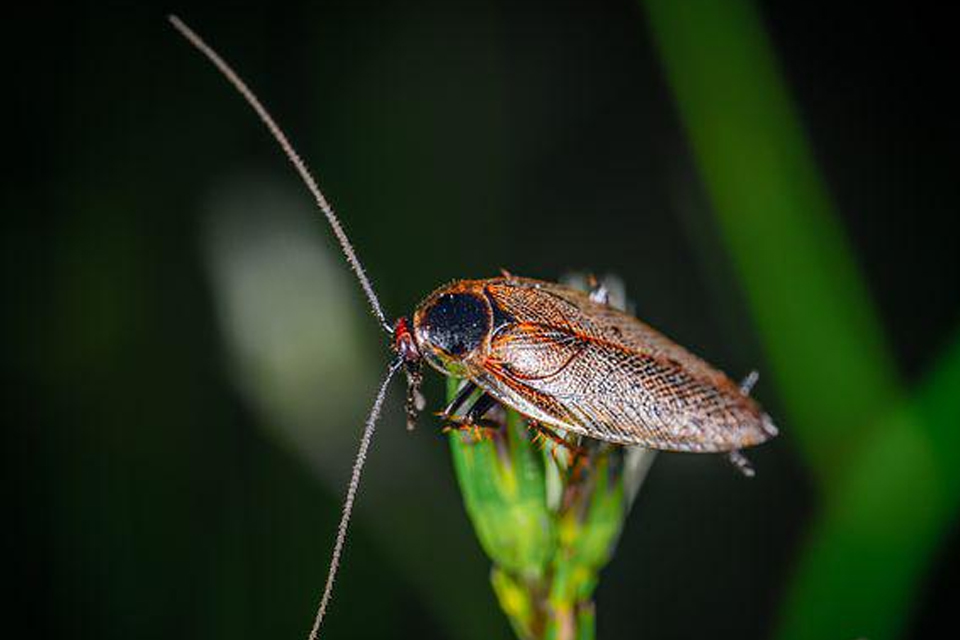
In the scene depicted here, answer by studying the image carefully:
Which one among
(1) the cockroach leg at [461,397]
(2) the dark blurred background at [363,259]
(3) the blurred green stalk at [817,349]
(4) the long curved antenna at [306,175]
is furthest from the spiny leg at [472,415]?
(3) the blurred green stalk at [817,349]

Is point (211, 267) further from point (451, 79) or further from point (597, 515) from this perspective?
point (597, 515)

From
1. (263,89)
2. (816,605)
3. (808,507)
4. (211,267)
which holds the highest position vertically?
(263,89)

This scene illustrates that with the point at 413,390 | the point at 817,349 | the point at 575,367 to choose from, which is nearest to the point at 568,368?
the point at 575,367

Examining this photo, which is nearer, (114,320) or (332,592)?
(332,592)

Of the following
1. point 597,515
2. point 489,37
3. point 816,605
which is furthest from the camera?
point 489,37

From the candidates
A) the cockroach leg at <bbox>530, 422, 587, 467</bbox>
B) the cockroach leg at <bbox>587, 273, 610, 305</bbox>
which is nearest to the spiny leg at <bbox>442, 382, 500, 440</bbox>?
the cockroach leg at <bbox>530, 422, 587, 467</bbox>

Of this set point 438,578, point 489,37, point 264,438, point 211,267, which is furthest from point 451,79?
point 438,578

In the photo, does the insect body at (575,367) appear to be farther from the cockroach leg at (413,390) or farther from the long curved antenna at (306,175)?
the long curved antenna at (306,175)
